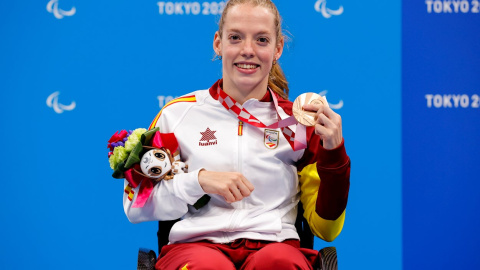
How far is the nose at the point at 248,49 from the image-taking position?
7.03 ft

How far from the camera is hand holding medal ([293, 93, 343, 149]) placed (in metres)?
1.96

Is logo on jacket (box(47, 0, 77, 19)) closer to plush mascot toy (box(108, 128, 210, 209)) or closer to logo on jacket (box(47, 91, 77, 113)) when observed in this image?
logo on jacket (box(47, 91, 77, 113))

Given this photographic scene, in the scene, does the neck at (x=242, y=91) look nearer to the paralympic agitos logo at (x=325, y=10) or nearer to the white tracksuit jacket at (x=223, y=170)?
the white tracksuit jacket at (x=223, y=170)

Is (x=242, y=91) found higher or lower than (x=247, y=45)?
lower

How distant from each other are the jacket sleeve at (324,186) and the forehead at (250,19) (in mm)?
364

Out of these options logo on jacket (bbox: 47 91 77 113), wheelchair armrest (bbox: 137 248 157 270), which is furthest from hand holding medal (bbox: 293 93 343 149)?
logo on jacket (bbox: 47 91 77 113)

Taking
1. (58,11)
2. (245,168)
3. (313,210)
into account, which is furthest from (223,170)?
(58,11)

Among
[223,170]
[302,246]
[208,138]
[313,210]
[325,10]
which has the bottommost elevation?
[302,246]

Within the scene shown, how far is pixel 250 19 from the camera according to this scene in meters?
2.16

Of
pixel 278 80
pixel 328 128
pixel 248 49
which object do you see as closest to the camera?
pixel 328 128

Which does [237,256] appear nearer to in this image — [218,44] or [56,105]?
[218,44]

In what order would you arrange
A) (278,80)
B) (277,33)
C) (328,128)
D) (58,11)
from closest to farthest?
(328,128)
(277,33)
(278,80)
(58,11)

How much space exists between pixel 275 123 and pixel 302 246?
430 millimetres
